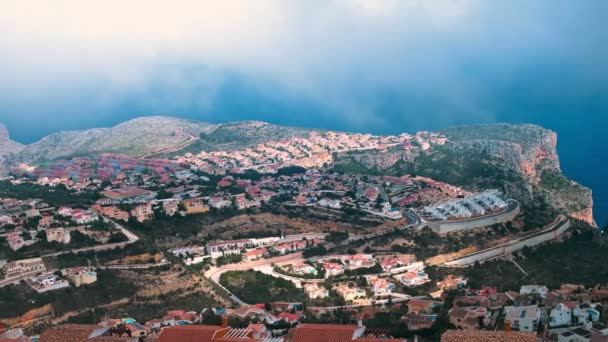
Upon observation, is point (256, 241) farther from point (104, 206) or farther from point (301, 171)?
point (301, 171)

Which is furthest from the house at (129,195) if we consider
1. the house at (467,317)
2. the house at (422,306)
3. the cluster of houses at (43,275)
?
the house at (467,317)

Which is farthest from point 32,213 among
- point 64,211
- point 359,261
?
Result: point 359,261

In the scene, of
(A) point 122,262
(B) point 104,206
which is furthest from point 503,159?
(A) point 122,262

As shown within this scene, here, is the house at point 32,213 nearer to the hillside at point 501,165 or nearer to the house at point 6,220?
the house at point 6,220

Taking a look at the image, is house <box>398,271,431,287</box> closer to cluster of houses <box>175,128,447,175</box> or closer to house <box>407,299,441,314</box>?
house <box>407,299,441,314</box>

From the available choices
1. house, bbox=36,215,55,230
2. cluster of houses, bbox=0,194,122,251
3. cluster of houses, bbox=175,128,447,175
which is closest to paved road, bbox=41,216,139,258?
cluster of houses, bbox=0,194,122,251
